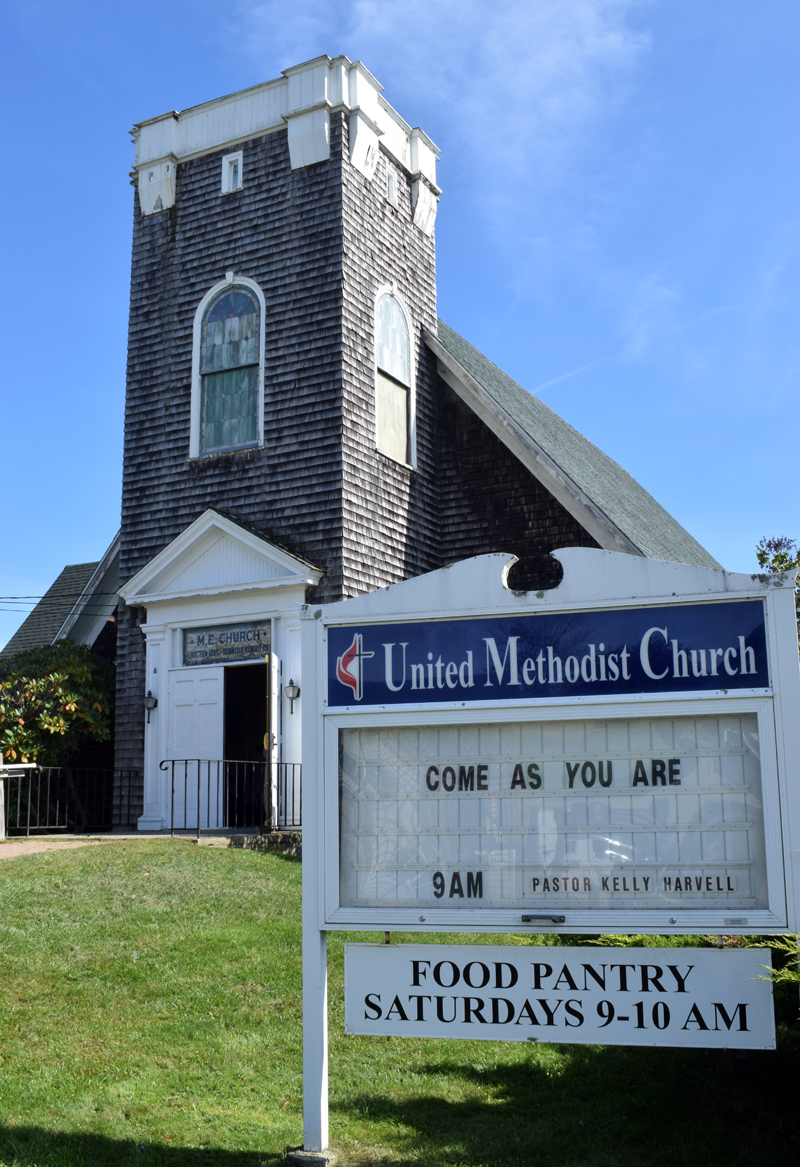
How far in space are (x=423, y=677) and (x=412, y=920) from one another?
3.20 ft

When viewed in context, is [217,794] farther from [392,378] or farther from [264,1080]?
[264,1080]

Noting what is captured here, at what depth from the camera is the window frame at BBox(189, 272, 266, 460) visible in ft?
45.9

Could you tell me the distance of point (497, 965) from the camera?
420 cm

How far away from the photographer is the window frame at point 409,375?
14133 millimetres

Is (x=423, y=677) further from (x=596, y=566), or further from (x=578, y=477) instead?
(x=578, y=477)

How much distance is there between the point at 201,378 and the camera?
14.5 m

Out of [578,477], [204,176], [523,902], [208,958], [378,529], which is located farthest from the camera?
[578,477]

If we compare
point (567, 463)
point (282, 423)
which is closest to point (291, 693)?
point (282, 423)

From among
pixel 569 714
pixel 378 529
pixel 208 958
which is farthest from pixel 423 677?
pixel 378 529

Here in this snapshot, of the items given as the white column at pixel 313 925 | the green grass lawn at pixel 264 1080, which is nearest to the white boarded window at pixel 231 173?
the green grass lawn at pixel 264 1080

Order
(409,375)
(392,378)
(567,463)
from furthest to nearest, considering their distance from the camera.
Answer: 1. (567,463)
2. (409,375)
3. (392,378)

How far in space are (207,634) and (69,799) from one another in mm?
3645

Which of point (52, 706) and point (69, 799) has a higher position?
point (52, 706)

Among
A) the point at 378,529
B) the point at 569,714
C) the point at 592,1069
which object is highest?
the point at 378,529
